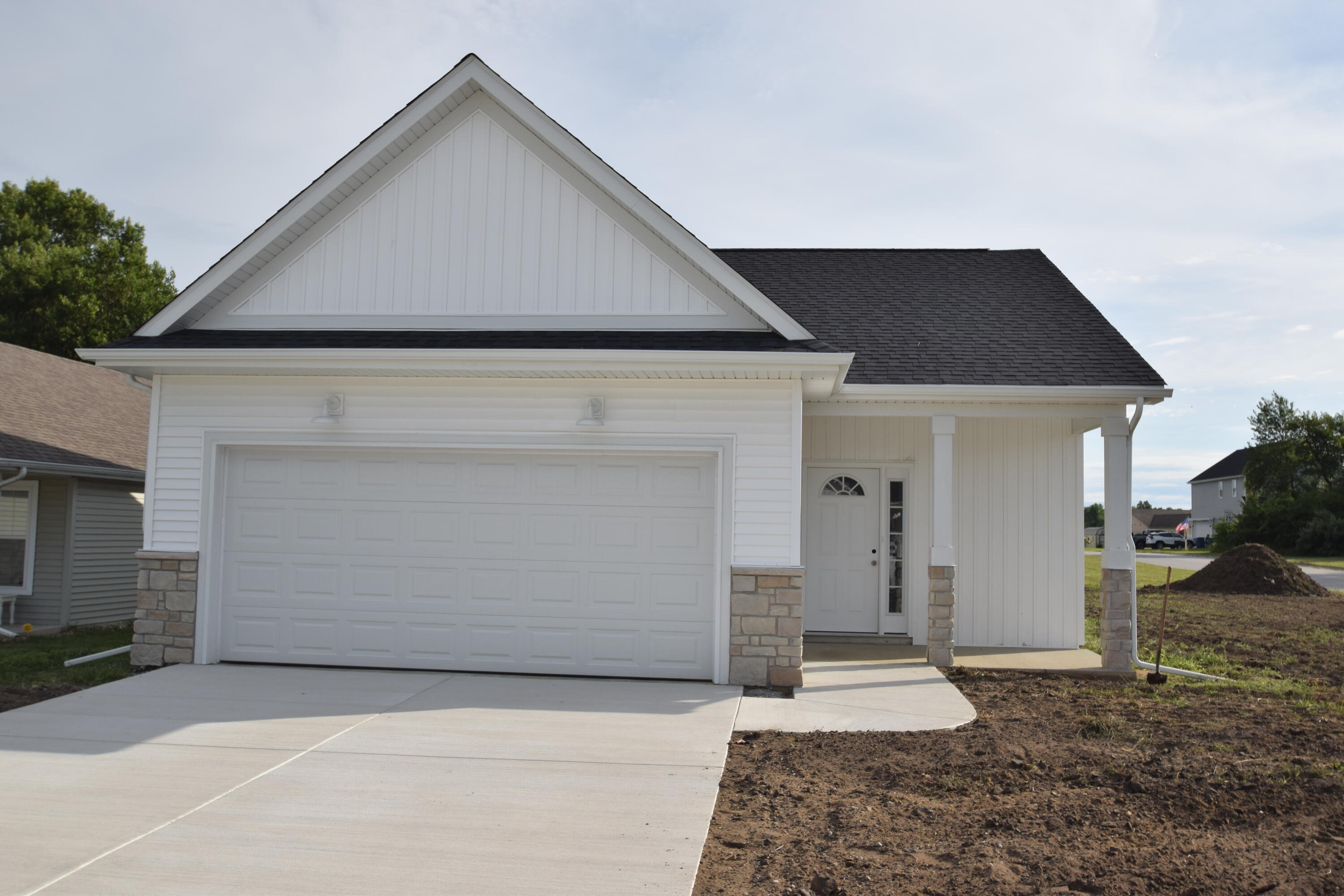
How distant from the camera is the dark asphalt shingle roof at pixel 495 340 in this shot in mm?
8492

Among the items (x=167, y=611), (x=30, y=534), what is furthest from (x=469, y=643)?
(x=30, y=534)

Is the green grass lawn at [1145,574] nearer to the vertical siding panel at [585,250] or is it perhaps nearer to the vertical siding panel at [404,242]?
the vertical siding panel at [585,250]

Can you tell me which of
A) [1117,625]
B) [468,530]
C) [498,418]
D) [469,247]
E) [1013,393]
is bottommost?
[1117,625]

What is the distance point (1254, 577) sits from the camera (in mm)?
19891

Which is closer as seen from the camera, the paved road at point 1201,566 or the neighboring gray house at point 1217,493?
the paved road at point 1201,566

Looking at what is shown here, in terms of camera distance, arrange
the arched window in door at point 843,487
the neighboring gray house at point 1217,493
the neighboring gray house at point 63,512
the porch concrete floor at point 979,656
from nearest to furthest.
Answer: the porch concrete floor at point 979,656, the arched window in door at point 843,487, the neighboring gray house at point 63,512, the neighboring gray house at point 1217,493

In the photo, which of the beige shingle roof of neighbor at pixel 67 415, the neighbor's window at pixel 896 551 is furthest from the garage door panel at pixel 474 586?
the beige shingle roof of neighbor at pixel 67 415

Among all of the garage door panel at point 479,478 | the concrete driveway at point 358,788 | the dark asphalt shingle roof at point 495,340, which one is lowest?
the concrete driveway at point 358,788

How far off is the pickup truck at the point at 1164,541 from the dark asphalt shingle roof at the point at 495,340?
58321mm

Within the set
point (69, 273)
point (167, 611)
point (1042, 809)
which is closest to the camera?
point (1042, 809)

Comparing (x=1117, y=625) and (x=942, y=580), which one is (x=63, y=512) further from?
(x=1117, y=625)

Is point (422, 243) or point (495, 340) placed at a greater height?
point (422, 243)

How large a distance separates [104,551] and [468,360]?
8.34m

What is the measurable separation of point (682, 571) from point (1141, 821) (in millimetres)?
4628
